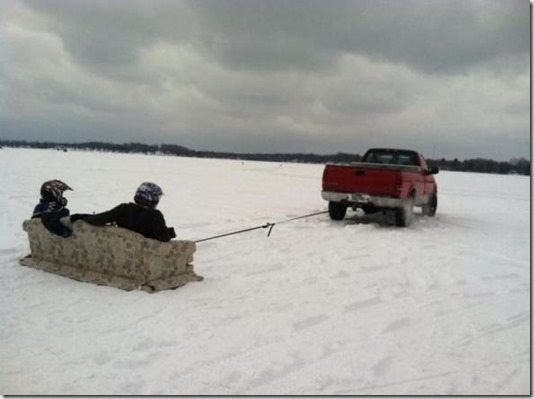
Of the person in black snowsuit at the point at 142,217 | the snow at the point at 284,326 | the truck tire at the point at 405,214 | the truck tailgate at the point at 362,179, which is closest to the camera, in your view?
the snow at the point at 284,326

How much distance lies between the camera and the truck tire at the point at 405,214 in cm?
1037

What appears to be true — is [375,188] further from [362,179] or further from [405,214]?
[405,214]

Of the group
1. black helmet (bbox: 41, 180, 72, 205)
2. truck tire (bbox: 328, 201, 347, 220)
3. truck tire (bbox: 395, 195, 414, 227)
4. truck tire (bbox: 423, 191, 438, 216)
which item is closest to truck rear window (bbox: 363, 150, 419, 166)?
truck tire (bbox: 423, 191, 438, 216)

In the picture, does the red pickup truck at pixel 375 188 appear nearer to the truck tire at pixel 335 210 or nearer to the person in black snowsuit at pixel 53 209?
the truck tire at pixel 335 210

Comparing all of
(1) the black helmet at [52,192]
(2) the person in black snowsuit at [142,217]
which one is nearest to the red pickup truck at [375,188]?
(2) the person in black snowsuit at [142,217]

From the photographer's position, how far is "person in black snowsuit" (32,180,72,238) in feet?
18.9

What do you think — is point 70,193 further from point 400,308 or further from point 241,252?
point 400,308

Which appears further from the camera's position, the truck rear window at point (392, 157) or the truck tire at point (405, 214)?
the truck rear window at point (392, 157)

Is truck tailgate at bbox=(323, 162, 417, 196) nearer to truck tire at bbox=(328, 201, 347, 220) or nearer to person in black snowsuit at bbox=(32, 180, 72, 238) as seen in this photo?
truck tire at bbox=(328, 201, 347, 220)

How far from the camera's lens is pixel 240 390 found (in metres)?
3.30

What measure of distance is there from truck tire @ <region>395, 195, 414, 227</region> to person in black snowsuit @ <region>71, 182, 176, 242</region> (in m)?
6.30

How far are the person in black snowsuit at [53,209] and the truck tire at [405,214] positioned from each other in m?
6.91

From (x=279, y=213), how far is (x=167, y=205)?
3057 mm

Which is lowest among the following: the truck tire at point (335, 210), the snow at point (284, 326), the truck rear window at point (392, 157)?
the snow at point (284, 326)
